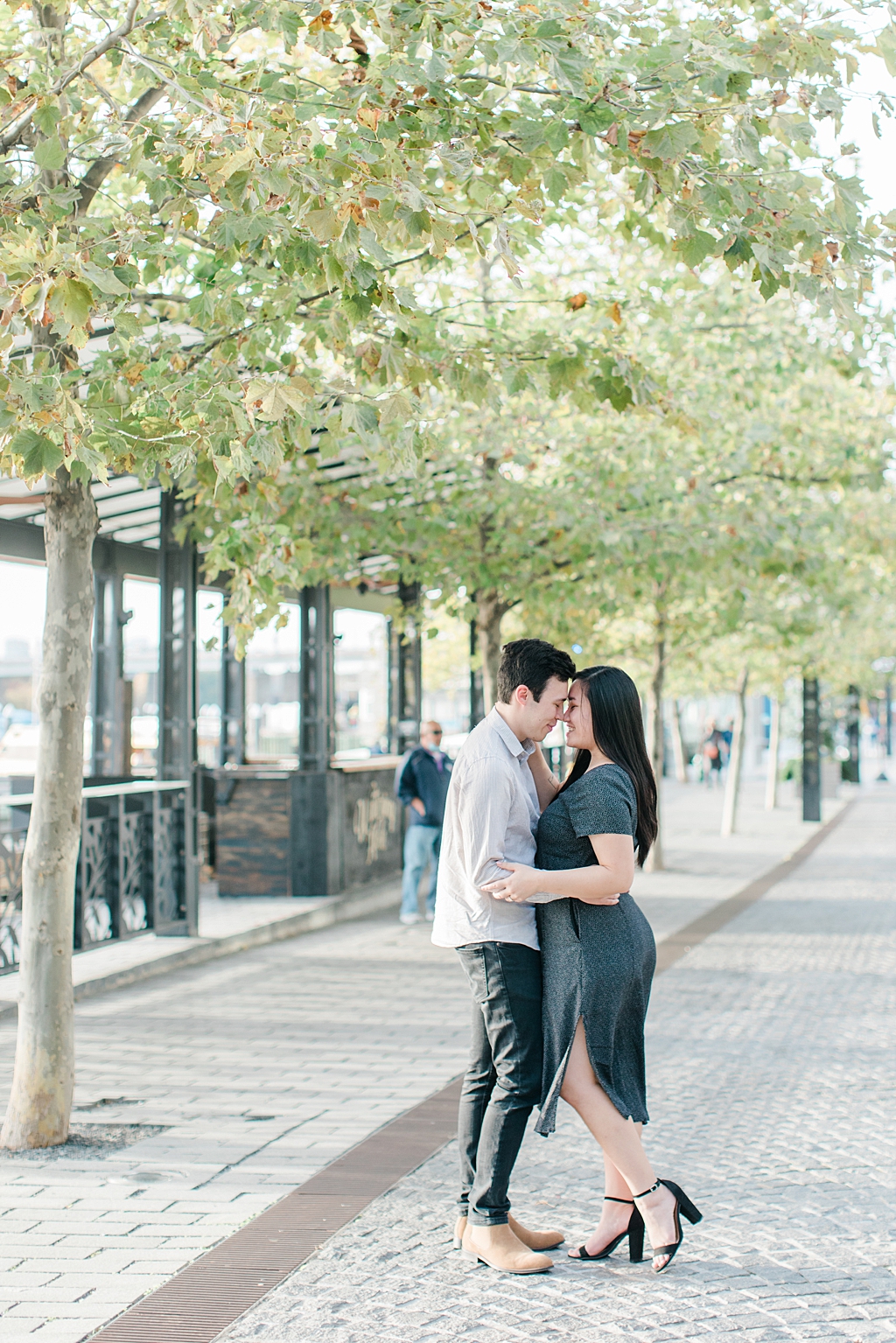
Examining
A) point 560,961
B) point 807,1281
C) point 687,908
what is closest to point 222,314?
point 560,961

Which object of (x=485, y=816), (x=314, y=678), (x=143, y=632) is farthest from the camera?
(x=143, y=632)

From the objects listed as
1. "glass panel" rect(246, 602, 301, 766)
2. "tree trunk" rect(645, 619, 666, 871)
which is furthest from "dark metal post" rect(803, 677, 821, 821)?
"glass panel" rect(246, 602, 301, 766)

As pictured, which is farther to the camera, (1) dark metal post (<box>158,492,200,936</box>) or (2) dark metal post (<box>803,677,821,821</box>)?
(2) dark metal post (<box>803,677,821,821</box>)

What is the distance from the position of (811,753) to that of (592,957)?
2297 cm

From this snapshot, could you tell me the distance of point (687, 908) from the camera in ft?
43.7

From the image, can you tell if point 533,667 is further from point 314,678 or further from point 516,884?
point 314,678

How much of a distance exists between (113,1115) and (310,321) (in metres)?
3.48

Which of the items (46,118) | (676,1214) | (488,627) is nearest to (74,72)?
(46,118)

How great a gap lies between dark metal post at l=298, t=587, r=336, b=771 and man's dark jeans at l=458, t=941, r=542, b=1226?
8.96 m

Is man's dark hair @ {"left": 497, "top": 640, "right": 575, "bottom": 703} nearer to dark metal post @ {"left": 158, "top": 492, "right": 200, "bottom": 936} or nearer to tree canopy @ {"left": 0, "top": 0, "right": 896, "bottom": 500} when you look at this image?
tree canopy @ {"left": 0, "top": 0, "right": 896, "bottom": 500}

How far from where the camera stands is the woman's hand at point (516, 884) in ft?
12.5

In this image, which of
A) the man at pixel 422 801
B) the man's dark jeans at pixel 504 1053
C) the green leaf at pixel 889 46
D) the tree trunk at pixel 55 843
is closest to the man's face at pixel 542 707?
the man's dark jeans at pixel 504 1053

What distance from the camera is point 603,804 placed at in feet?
12.8

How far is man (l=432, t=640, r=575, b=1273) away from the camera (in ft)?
12.9
